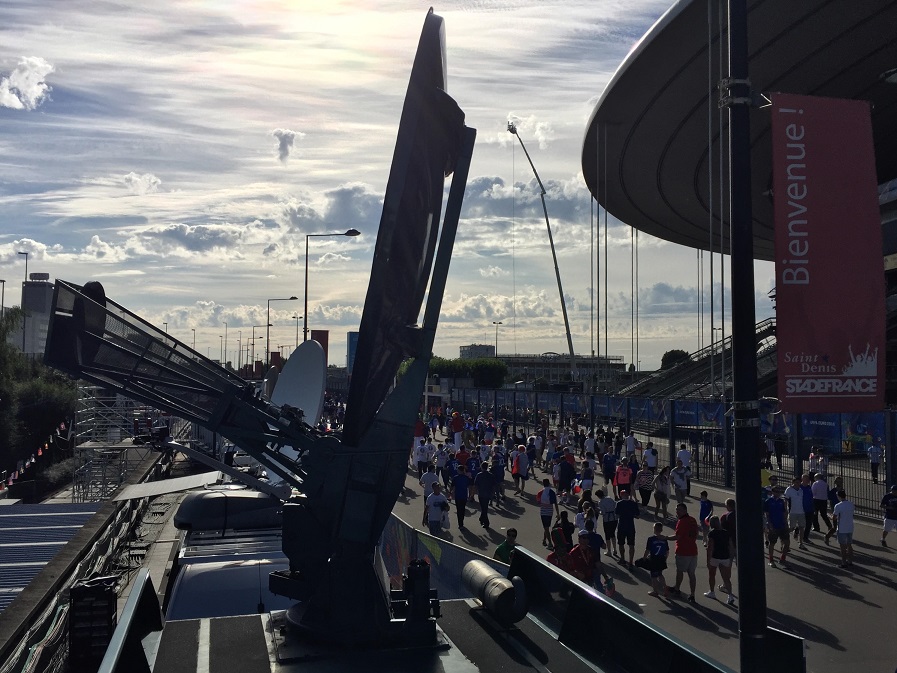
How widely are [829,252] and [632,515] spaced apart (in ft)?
27.8

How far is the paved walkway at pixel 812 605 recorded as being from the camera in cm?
995

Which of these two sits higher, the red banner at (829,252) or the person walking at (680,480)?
the red banner at (829,252)

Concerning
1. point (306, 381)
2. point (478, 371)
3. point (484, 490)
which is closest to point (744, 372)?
point (306, 381)

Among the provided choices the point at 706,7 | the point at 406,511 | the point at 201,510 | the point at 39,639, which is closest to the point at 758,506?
the point at 39,639

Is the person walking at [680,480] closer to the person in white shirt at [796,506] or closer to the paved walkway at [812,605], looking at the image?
the paved walkway at [812,605]

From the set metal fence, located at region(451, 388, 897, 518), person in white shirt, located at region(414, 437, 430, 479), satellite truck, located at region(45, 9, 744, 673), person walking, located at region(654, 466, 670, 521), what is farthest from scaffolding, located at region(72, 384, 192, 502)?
satellite truck, located at region(45, 9, 744, 673)

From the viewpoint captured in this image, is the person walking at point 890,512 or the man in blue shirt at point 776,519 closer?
the man in blue shirt at point 776,519

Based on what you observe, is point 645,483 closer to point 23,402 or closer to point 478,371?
point 23,402

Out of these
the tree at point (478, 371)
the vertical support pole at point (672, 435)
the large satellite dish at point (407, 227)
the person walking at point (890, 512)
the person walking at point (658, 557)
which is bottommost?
the person walking at point (658, 557)

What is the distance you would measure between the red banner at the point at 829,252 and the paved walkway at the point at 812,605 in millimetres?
3375

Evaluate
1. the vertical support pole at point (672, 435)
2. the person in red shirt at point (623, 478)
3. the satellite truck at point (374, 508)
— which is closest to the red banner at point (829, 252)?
the satellite truck at point (374, 508)

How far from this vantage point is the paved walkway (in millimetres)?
9953

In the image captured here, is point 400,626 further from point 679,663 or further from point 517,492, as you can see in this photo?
point 517,492

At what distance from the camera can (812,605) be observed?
12016mm
